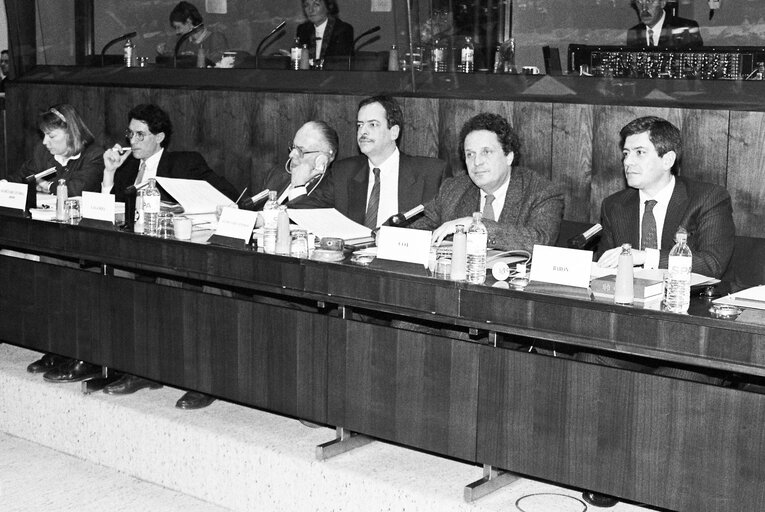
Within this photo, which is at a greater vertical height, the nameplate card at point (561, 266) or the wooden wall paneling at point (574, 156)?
the wooden wall paneling at point (574, 156)

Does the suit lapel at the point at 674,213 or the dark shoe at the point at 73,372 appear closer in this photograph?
the suit lapel at the point at 674,213

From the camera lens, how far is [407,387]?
9.12 ft

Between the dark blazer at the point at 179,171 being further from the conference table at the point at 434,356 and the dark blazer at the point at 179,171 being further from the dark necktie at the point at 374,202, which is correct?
the dark necktie at the point at 374,202

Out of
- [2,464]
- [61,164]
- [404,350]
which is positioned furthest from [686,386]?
[61,164]

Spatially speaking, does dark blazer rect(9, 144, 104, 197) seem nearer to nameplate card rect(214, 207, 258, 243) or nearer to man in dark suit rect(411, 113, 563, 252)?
nameplate card rect(214, 207, 258, 243)

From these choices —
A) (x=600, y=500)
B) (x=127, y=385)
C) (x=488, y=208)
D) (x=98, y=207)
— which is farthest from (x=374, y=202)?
(x=600, y=500)

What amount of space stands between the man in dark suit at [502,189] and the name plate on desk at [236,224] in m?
0.64

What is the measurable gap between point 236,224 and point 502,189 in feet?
2.94

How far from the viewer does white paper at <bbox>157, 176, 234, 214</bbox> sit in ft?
11.8

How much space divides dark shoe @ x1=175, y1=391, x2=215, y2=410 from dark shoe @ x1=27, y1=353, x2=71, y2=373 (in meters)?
0.69

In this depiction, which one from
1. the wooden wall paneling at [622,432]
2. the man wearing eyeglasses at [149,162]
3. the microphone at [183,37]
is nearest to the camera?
the wooden wall paneling at [622,432]

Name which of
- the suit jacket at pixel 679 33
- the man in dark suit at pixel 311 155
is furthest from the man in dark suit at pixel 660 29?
the man in dark suit at pixel 311 155

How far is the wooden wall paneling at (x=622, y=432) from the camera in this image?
7.34 ft

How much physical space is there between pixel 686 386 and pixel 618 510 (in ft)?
1.50
